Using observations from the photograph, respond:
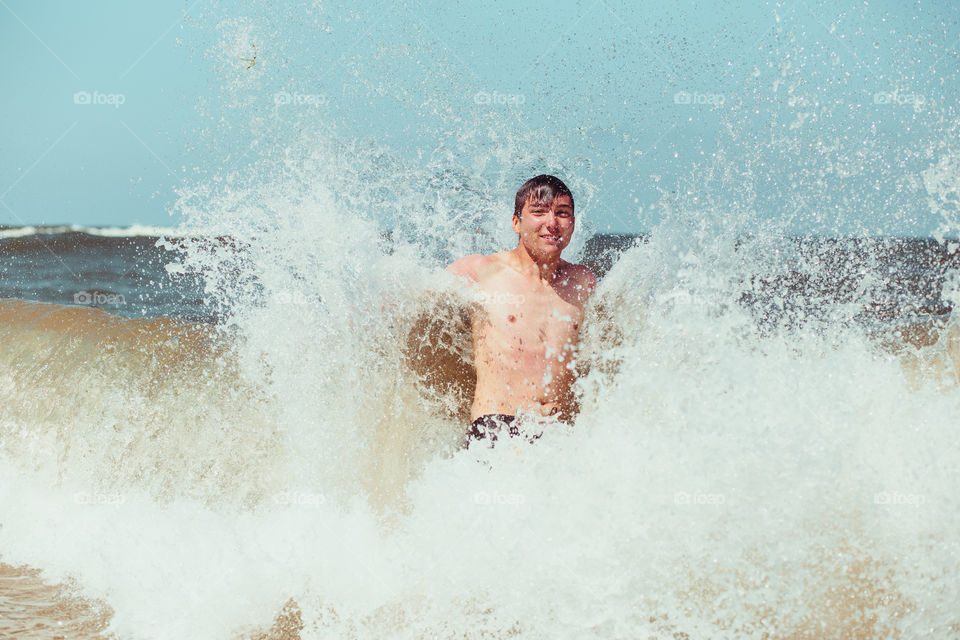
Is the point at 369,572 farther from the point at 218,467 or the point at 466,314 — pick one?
the point at 218,467

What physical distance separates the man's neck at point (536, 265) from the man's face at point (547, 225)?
45mm

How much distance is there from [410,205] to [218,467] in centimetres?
196

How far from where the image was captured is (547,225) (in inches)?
148

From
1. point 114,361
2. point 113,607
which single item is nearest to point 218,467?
point 113,607

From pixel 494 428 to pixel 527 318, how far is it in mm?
582

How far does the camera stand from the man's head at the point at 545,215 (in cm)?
374

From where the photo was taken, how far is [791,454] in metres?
3.27

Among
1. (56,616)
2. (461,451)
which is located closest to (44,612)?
(56,616)

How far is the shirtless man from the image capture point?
3723 millimetres

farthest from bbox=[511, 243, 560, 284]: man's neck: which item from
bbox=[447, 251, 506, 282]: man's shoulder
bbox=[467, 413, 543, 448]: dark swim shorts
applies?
bbox=[467, 413, 543, 448]: dark swim shorts

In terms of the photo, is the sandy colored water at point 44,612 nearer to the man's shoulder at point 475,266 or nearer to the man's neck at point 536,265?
the man's shoulder at point 475,266

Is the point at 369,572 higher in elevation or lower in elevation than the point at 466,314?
lower

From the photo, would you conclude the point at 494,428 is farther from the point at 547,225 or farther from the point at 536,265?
the point at 547,225

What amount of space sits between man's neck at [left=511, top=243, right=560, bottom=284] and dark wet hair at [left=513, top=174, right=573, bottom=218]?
267 millimetres
